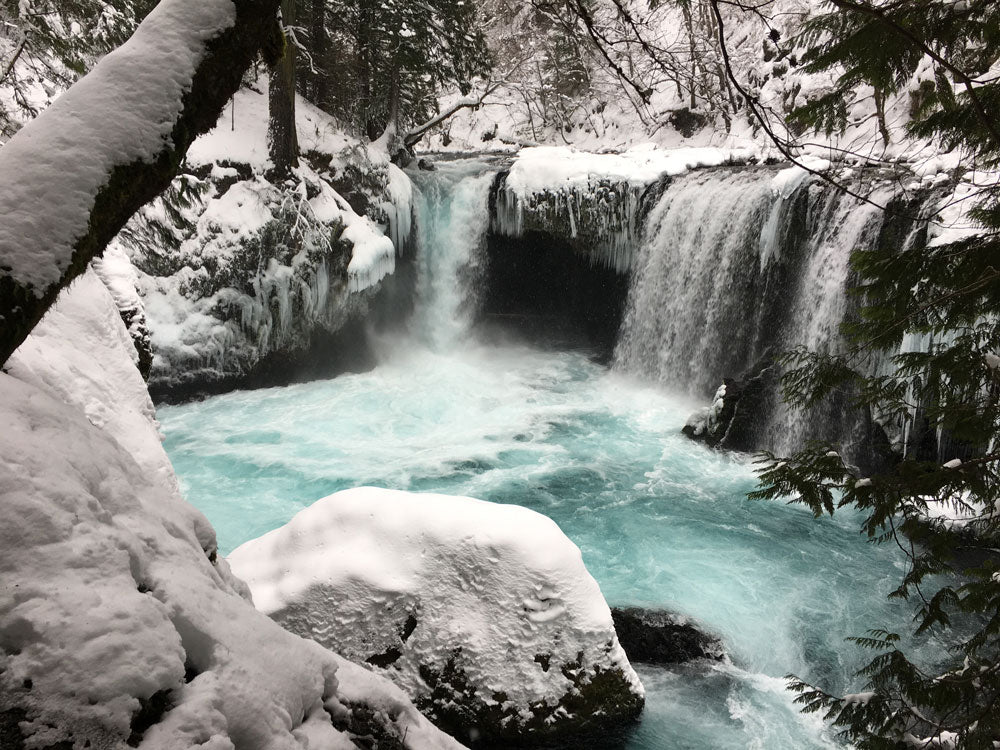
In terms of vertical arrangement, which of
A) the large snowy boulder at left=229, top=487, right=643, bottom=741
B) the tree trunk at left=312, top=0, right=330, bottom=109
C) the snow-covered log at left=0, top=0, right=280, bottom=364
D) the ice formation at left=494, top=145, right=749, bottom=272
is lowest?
the large snowy boulder at left=229, top=487, right=643, bottom=741

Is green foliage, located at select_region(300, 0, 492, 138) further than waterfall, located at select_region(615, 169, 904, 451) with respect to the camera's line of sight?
Yes

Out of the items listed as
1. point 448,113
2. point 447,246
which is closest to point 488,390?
point 447,246

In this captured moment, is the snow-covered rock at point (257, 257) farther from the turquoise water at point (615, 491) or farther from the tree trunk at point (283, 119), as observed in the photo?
the turquoise water at point (615, 491)

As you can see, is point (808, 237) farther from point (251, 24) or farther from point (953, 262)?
point (251, 24)

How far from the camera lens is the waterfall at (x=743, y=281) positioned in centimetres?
973

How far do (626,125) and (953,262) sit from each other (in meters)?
21.5

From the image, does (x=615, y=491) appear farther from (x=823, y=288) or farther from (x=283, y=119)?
(x=283, y=119)

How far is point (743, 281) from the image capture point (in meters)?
11.4

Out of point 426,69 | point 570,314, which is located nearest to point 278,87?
point 426,69

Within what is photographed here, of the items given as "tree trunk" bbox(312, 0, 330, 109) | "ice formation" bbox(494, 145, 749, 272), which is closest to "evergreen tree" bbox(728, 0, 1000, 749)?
"ice formation" bbox(494, 145, 749, 272)

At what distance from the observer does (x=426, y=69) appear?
14812 millimetres

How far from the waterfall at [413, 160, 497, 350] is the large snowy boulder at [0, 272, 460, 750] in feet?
Answer: 43.3

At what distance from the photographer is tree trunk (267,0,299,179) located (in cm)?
1198

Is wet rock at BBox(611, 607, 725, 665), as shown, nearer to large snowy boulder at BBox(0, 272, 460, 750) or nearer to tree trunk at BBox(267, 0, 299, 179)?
large snowy boulder at BBox(0, 272, 460, 750)
